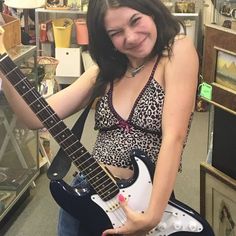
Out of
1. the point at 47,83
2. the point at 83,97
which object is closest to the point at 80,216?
the point at 83,97

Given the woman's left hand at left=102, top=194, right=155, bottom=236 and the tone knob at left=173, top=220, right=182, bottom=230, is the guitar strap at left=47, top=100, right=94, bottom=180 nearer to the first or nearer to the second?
the woman's left hand at left=102, top=194, right=155, bottom=236

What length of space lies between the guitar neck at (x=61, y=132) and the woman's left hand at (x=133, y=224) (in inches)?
2.7

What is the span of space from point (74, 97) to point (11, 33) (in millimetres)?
1221

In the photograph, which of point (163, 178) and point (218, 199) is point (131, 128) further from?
point (218, 199)

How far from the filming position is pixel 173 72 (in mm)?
1347

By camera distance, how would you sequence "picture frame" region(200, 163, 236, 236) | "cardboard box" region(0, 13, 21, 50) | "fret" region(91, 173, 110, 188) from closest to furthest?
"fret" region(91, 173, 110, 188) < "picture frame" region(200, 163, 236, 236) < "cardboard box" region(0, 13, 21, 50)

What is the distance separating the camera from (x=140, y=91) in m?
1.40

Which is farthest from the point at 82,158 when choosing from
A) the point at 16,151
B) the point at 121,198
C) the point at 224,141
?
the point at 16,151

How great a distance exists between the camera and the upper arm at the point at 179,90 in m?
1.33

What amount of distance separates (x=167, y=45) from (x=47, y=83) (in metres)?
2.01

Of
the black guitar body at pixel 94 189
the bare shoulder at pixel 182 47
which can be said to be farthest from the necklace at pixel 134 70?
the black guitar body at pixel 94 189

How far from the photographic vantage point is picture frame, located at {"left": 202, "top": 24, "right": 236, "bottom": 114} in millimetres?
1462

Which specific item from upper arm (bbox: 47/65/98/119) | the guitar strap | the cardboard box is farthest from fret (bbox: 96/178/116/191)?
the cardboard box

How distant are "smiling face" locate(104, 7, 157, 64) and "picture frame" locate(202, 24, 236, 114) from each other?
0.24 m
